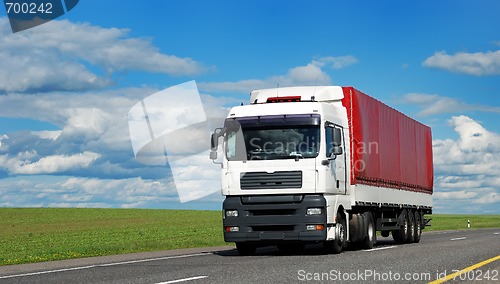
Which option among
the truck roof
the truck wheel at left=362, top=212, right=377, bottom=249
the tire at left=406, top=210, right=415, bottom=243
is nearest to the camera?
the truck roof

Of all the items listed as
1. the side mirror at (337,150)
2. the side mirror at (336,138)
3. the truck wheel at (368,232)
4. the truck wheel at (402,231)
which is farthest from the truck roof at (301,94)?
the truck wheel at (402,231)

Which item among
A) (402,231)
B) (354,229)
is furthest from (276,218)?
(402,231)

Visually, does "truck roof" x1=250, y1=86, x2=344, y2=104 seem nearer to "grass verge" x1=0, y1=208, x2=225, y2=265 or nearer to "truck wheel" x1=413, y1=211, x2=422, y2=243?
"grass verge" x1=0, y1=208, x2=225, y2=265

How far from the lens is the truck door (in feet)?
59.2

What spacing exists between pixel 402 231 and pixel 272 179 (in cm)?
860

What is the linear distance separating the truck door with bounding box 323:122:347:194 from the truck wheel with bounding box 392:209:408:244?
252 inches

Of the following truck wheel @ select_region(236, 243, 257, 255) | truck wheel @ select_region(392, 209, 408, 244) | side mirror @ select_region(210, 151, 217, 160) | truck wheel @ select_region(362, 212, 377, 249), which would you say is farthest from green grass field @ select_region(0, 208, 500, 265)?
truck wheel @ select_region(362, 212, 377, 249)

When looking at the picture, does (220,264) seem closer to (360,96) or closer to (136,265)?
(136,265)

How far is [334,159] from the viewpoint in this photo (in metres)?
18.2

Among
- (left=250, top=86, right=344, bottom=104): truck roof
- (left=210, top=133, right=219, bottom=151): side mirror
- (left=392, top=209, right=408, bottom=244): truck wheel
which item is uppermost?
(left=250, top=86, right=344, bottom=104): truck roof

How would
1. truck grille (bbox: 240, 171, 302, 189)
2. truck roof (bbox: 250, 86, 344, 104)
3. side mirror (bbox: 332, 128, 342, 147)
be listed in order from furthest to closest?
truck roof (bbox: 250, 86, 344, 104) → side mirror (bbox: 332, 128, 342, 147) → truck grille (bbox: 240, 171, 302, 189)

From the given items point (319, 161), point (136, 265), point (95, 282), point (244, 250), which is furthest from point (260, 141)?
point (95, 282)

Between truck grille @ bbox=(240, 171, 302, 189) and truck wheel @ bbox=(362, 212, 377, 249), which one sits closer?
truck grille @ bbox=(240, 171, 302, 189)

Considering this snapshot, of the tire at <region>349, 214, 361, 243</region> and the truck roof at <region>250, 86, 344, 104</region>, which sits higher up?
the truck roof at <region>250, 86, 344, 104</region>
